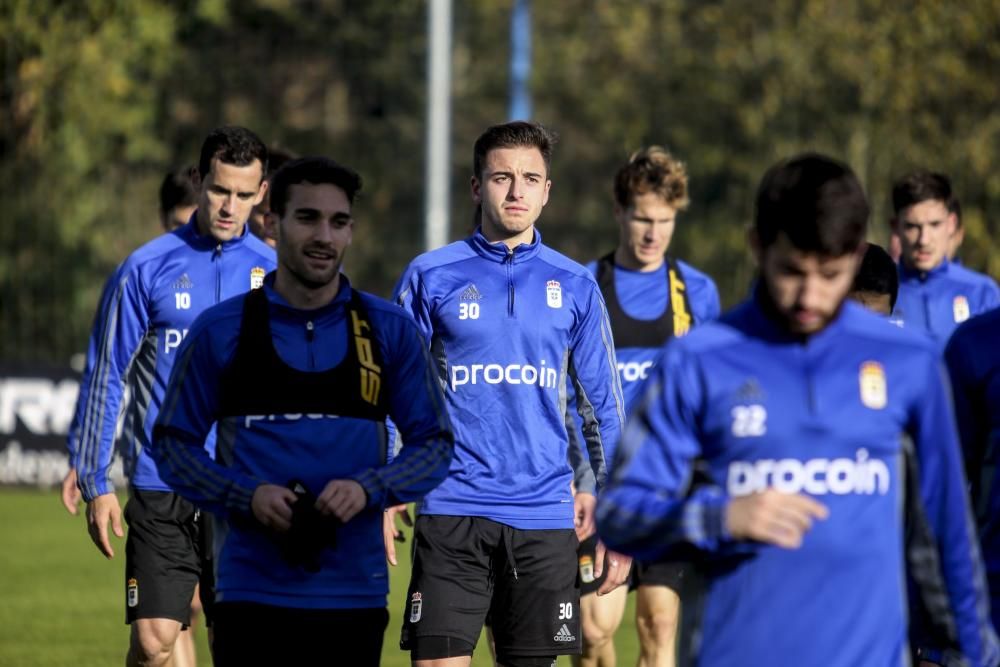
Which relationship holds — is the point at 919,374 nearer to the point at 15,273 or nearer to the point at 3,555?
the point at 3,555

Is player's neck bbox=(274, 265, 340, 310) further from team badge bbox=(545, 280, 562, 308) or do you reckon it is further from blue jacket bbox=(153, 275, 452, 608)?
team badge bbox=(545, 280, 562, 308)

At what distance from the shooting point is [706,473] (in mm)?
3809

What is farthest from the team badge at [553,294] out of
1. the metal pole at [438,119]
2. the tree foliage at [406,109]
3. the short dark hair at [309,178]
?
the metal pole at [438,119]

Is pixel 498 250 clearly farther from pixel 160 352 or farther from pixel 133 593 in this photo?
pixel 133 593

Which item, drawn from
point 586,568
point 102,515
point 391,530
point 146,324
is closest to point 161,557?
point 102,515

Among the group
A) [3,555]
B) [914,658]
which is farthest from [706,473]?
[3,555]

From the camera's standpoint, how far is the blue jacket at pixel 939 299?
9.08 meters

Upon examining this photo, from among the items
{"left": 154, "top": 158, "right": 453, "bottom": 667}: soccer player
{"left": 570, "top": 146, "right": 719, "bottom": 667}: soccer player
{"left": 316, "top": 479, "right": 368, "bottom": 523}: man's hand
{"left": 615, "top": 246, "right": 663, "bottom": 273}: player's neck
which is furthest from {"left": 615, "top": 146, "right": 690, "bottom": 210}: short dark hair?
{"left": 316, "top": 479, "right": 368, "bottom": 523}: man's hand

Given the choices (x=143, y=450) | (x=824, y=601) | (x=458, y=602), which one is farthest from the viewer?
(x=143, y=450)

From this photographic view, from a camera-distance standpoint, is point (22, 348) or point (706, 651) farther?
point (22, 348)

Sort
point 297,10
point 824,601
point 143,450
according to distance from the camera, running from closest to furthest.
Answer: point 824,601
point 143,450
point 297,10

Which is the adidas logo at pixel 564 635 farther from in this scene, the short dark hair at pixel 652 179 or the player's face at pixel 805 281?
the player's face at pixel 805 281

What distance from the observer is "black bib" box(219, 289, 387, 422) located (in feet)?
16.1

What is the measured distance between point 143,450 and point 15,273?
13.8 meters
